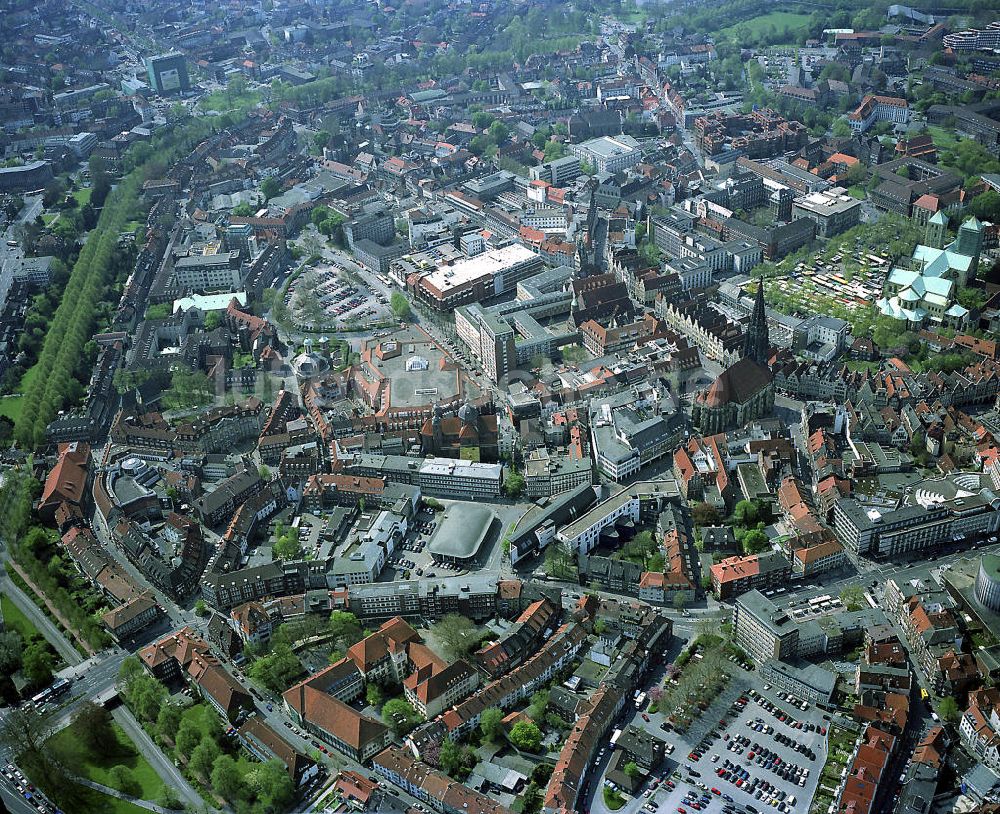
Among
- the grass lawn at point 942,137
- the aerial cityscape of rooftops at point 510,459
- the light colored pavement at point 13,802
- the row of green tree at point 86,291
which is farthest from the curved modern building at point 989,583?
the grass lawn at point 942,137

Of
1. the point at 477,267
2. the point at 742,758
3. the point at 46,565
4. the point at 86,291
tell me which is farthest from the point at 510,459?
the point at 86,291

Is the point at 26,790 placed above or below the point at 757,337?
below

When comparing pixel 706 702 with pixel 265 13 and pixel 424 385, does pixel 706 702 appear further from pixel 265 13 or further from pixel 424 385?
pixel 265 13

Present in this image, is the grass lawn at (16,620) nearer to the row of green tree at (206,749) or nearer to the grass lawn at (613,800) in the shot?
the row of green tree at (206,749)

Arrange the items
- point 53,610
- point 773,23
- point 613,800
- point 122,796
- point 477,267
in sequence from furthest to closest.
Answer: point 773,23 < point 477,267 < point 53,610 < point 122,796 < point 613,800

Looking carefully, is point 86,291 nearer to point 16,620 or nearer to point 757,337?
point 16,620

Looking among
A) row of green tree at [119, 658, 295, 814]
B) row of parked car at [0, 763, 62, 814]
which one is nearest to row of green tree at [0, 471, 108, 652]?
row of green tree at [119, 658, 295, 814]

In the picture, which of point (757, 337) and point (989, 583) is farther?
point (757, 337)
